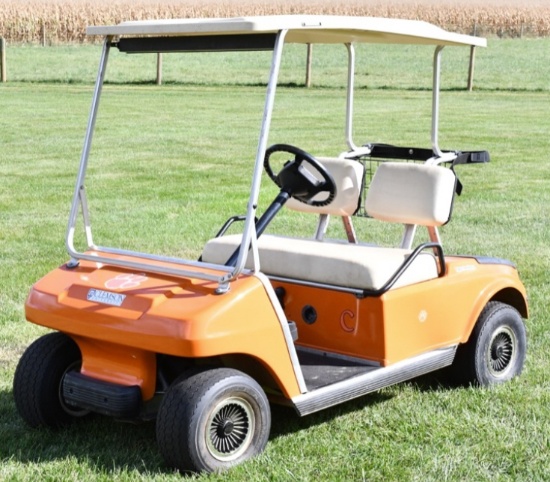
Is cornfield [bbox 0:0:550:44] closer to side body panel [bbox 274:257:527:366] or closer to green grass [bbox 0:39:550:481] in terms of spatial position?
green grass [bbox 0:39:550:481]

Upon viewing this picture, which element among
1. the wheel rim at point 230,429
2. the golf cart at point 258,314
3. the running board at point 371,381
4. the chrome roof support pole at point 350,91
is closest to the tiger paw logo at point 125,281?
the golf cart at point 258,314

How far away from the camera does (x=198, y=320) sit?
376cm

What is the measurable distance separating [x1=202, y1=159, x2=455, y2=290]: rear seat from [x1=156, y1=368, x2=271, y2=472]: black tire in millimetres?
690

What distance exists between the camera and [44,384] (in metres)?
4.23

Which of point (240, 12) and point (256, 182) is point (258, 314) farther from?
point (240, 12)

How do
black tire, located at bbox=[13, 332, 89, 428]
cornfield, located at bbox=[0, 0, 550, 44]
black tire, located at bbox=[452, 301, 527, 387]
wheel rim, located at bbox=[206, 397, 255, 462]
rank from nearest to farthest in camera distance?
wheel rim, located at bbox=[206, 397, 255, 462], black tire, located at bbox=[13, 332, 89, 428], black tire, located at bbox=[452, 301, 527, 387], cornfield, located at bbox=[0, 0, 550, 44]

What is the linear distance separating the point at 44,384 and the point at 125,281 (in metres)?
0.50

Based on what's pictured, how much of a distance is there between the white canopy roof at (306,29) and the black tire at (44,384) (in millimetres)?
1183

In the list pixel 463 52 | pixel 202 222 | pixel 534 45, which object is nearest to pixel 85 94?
pixel 202 222

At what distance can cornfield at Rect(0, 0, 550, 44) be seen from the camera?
116ft

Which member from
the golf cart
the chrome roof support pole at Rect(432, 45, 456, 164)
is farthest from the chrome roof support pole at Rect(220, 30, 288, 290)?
the chrome roof support pole at Rect(432, 45, 456, 164)

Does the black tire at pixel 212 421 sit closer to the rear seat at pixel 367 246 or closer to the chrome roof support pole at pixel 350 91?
the rear seat at pixel 367 246

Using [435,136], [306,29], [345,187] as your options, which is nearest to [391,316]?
[345,187]

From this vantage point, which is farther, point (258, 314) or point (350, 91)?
point (350, 91)
